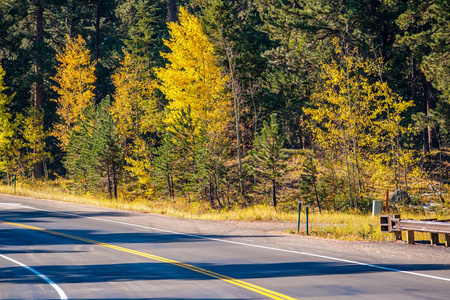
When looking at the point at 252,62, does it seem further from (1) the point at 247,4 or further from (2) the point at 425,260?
(2) the point at 425,260

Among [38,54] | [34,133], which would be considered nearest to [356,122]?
[34,133]

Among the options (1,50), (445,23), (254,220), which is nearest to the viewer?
(254,220)

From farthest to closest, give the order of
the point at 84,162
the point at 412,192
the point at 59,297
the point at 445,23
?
the point at 84,162 < the point at 412,192 < the point at 445,23 < the point at 59,297

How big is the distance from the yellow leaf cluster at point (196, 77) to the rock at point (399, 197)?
11721 millimetres

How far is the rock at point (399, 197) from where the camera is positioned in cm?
2812

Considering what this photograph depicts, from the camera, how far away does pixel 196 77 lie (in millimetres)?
32781

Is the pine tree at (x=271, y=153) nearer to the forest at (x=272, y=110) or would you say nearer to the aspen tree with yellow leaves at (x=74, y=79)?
the forest at (x=272, y=110)

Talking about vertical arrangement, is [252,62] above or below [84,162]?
above

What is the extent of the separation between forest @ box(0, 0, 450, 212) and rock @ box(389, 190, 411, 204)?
0.90 feet

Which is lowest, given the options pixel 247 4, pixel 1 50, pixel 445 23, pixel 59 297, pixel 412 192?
pixel 59 297

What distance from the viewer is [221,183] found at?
32219 mm

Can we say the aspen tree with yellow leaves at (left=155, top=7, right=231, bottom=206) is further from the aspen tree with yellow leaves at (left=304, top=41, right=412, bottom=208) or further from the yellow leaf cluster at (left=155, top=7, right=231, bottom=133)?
the aspen tree with yellow leaves at (left=304, top=41, right=412, bottom=208)

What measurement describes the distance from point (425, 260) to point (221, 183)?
19928 mm

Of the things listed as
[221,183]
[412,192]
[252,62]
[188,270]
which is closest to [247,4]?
[252,62]
